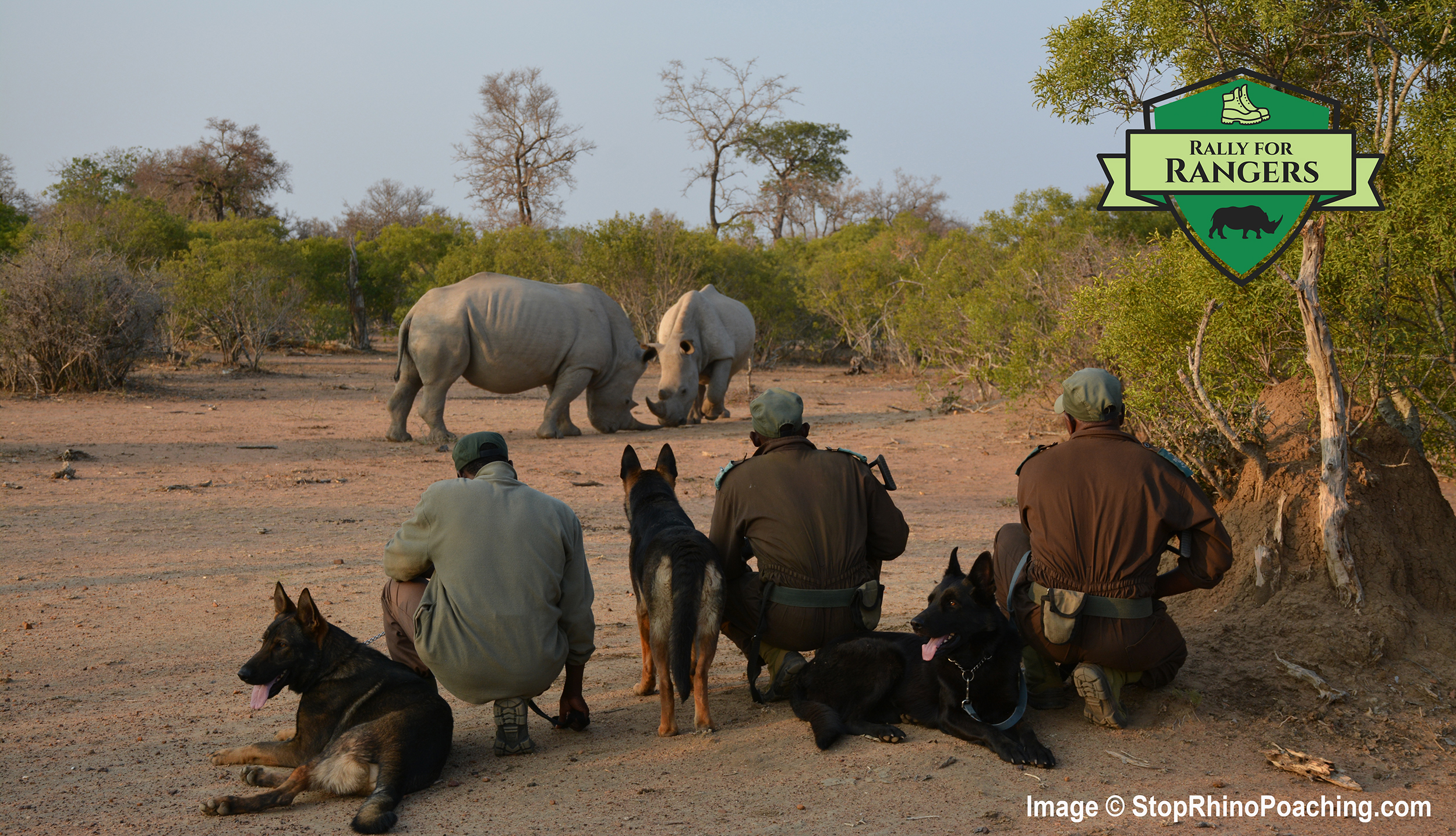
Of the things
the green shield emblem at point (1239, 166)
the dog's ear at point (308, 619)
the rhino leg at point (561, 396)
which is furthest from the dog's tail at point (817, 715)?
the rhino leg at point (561, 396)

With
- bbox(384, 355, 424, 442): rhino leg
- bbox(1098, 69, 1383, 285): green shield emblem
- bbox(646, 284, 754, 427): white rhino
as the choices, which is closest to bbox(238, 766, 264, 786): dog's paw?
bbox(1098, 69, 1383, 285): green shield emblem

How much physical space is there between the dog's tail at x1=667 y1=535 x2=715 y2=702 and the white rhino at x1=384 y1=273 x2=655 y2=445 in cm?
1017

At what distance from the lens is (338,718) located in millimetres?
4086

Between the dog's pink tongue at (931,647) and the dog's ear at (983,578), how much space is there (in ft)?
0.72

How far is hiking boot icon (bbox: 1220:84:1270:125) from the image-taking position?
5.19 m

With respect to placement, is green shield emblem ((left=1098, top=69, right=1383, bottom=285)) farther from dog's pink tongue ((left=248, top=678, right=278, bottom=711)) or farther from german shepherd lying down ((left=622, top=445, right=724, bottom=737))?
dog's pink tongue ((left=248, top=678, right=278, bottom=711))

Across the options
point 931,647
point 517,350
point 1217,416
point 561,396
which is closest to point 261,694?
point 931,647

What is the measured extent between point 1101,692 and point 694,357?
12913 millimetres

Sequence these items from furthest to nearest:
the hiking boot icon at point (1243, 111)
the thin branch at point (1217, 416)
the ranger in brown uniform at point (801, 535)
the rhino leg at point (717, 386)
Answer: the rhino leg at point (717, 386), the thin branch at point (1217, 416), the hiking boot icon at point (1243, 111), the ranger in brown uniform at point (801, 535)

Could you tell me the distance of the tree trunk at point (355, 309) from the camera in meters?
31.6

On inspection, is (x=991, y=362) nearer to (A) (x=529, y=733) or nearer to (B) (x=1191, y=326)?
(B) (x=1191, y=326)

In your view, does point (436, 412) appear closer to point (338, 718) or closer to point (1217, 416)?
point (338, 718)

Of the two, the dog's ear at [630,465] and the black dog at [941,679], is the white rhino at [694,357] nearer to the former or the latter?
the dog's ear at [630,465]

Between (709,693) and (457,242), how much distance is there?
1264 inches
